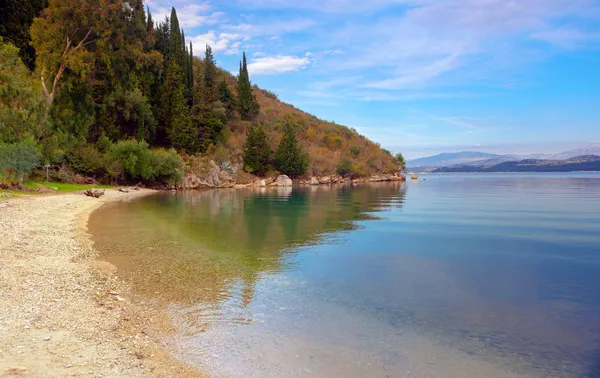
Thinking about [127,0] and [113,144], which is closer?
[127,0]

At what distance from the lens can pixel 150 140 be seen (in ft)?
210

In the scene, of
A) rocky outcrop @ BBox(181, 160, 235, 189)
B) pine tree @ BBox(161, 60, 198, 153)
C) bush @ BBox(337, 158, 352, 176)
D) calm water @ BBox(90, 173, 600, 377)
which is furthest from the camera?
bush @ BBox(337, 158, 352, 176)

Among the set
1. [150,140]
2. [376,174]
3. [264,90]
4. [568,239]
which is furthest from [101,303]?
[264,90]

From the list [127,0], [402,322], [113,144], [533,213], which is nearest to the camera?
[402,322]

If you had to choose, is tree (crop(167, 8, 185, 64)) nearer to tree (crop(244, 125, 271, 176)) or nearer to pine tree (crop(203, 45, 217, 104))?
pine tree (crop(203, 45, 217, 104))

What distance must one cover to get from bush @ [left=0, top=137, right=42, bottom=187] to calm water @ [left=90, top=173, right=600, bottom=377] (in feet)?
39.4

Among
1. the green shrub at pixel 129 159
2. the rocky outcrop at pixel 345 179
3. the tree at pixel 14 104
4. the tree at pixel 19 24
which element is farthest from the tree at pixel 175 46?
the tree at pixel 14 104

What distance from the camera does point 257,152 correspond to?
77.2m

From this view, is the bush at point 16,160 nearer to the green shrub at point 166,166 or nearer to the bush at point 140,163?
the bush at point 140,163

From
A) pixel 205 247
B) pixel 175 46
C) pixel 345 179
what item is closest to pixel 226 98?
pixel 175 46

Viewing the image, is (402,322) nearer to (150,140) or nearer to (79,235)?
(79,235)

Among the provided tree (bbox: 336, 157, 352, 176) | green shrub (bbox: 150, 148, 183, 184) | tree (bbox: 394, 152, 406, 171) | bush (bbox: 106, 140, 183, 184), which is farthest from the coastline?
tree (bbox: 394, 152, 406, 171)

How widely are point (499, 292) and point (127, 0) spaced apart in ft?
178

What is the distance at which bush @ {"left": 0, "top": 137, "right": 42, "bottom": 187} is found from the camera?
29067mm
